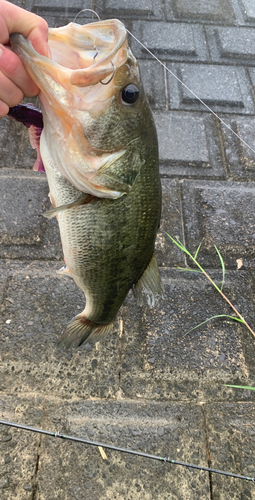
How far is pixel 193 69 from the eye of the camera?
3770 millimetres

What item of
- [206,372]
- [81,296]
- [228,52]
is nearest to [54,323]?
[81,296]

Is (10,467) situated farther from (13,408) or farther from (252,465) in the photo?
(252,465)

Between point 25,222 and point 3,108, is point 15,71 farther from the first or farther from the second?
point 25,222

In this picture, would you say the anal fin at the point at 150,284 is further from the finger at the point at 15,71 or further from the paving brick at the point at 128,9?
the paving brick at the point at 128,9

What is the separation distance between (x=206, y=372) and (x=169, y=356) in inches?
9.5

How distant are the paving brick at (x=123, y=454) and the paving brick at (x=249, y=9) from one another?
4.89 metres

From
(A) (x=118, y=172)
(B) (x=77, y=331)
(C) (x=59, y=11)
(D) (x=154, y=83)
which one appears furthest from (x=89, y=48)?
(C) (x=59, y=11)

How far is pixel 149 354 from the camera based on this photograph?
6.84 feet

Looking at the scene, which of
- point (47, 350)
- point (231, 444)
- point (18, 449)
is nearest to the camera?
point (18, 449)

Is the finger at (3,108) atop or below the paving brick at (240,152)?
atop

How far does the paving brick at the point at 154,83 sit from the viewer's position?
137 inches

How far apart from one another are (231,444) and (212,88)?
3.37 metres

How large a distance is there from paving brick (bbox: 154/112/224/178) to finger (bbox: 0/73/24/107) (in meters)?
1.90

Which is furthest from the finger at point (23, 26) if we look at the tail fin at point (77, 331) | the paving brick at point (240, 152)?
the paving brick at point (240, 152)
